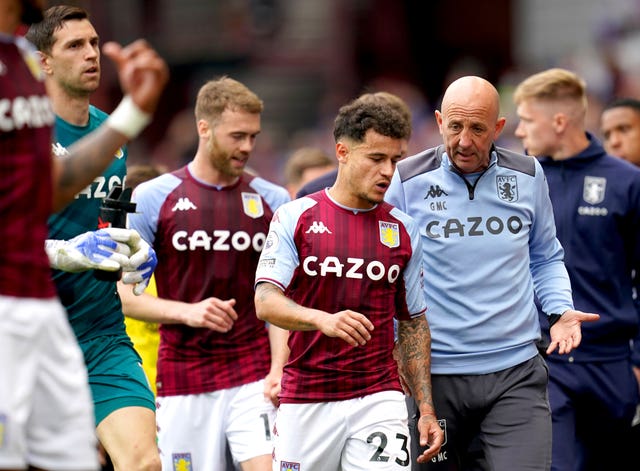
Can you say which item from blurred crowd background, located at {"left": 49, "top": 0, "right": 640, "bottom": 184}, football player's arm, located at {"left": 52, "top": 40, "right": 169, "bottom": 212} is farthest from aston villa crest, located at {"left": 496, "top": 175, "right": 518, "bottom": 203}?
blurred crowd background, located at {"left": 49, "top": 0, "right": 640, "bottom": 184}

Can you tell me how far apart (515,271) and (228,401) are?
1987 mm

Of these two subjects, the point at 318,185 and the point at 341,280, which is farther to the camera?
the point at 318,185

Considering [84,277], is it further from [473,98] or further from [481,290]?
[473,98]

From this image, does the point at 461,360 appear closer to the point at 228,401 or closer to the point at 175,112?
the point at 228,401

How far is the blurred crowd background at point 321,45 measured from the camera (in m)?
25.7

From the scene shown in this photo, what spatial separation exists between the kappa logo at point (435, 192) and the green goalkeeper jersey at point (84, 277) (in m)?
1.70

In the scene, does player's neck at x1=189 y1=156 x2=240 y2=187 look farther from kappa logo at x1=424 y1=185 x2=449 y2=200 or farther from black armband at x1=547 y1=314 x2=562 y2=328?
black armband at x1=547 y1=314 x2=562 y2=328

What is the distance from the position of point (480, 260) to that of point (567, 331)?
596 millimetres

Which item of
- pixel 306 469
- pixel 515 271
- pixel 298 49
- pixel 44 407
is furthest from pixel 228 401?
pixel 298 49

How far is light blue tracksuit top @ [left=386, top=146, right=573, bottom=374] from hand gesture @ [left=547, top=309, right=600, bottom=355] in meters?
0.12

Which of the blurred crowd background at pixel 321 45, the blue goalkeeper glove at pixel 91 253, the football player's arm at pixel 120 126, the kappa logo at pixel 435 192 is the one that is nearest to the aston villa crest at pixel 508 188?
the kappa logo at pixel 435 192

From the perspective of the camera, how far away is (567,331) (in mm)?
6867

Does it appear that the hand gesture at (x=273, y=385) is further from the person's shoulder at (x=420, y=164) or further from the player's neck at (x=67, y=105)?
the player's neck at (x=67, y=105)

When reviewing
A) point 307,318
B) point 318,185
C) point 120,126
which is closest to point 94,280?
point 307,318
